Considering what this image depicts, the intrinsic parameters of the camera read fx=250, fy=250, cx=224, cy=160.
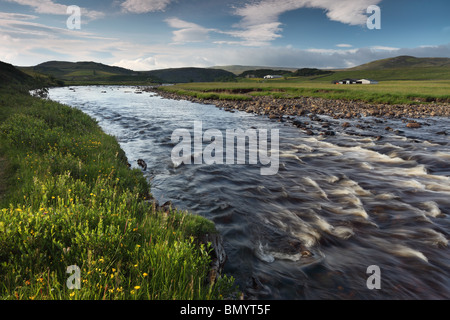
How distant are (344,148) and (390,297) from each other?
13563 mm

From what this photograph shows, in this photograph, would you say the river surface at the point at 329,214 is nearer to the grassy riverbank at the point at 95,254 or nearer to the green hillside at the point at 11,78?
the grassy riverbank at the point at 95,254

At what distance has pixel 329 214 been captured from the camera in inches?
337

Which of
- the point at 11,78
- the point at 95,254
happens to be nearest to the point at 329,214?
the point at 95,254

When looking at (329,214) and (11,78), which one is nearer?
(329,214)

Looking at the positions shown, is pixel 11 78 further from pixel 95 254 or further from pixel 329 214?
pixel 329 214

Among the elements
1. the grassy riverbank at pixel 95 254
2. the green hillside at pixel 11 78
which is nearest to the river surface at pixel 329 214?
the grassy riverbank at pixel 95 254

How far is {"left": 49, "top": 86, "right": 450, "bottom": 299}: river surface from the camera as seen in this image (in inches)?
221

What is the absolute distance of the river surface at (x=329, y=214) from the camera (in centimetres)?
562

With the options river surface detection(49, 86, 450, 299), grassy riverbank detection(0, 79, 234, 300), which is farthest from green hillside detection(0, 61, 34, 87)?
grassy riverbank detection(0, 79, 234, 300)

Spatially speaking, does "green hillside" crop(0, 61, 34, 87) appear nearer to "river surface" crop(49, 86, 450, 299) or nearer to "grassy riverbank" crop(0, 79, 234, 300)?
"river surface" crop(49, 86, 450, 299)

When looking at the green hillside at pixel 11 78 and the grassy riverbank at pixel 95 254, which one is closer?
the grassy riverbank at pixel 95 254

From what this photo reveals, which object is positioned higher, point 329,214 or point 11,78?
point 11,78

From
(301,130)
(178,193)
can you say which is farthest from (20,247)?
(301,130)
